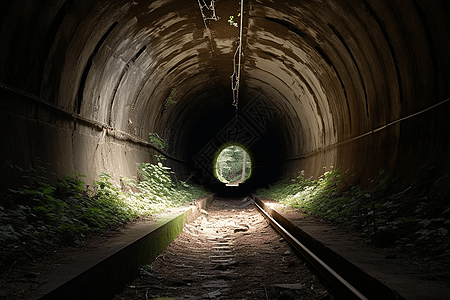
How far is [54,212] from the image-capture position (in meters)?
5.48

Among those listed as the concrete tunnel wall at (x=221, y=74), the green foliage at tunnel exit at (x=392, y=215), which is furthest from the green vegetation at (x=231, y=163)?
the green foliage at tunnel exit at (x=392, y=215)

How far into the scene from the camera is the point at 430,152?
5.98 meters

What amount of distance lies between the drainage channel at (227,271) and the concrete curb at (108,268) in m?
0.18

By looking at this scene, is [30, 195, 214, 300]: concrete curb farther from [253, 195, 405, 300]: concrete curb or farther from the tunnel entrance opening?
the tunnel entrance opening

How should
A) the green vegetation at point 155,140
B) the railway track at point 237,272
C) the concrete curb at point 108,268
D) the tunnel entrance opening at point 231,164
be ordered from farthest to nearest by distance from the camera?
the tunnel entrance opening at point 231,164, the green vegetation at point 155,140, the railway track at point 237,272, the concrete curb at point 108,268

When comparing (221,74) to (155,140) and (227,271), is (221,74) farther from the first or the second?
(227,271)

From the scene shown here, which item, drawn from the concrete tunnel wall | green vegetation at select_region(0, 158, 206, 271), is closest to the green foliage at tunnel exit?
the concrete tunnel wall

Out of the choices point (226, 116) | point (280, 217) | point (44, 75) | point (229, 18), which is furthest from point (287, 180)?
point (44, 75)

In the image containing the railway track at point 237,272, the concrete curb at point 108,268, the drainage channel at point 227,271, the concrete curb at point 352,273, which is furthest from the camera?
the drainage channel at point 227,271

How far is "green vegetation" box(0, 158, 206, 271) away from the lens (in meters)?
4.25

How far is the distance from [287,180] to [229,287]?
13.5m

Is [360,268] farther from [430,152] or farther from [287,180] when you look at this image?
[287,180]

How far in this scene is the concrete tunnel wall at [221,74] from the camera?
5.71 metres

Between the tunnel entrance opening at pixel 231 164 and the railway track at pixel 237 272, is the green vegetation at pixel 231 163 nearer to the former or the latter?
the tunnel entrance opening at pixel 231 164
